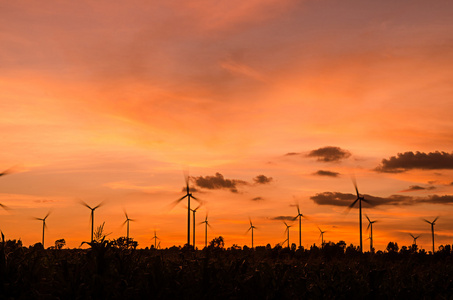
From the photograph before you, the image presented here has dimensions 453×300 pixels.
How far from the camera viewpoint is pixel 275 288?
1216 inches

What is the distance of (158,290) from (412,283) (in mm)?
27708

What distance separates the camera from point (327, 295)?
3538cm

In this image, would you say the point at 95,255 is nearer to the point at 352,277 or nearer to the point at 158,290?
the point at 158,290

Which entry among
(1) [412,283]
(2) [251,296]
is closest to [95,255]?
(2) [251,296]

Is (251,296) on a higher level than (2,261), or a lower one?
lower

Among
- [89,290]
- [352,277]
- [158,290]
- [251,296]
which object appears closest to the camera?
[89,290]

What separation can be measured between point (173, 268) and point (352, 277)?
53.9ft

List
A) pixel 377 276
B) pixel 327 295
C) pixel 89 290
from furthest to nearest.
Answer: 1. pixel 377 276
2. pixel 327 295
3. pixel 89 290

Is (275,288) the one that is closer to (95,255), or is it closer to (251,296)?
(251,296)

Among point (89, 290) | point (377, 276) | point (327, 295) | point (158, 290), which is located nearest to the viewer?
point (89, 290)

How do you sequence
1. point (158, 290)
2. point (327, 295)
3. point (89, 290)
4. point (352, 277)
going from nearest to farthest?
point (89, 290) → point (158, 290) → point (327, 295) → point (352, 277)

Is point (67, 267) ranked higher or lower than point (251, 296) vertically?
higher

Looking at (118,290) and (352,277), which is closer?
(118,290)

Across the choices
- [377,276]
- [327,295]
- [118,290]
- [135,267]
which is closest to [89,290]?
[118,290]
